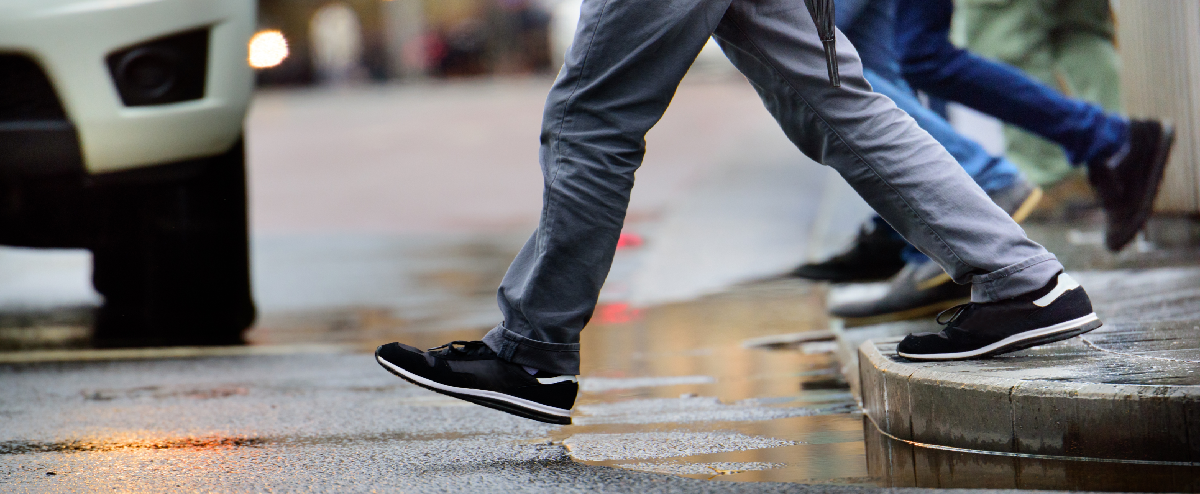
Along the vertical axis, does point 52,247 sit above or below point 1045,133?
below

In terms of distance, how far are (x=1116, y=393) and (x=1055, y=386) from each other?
0.11 m

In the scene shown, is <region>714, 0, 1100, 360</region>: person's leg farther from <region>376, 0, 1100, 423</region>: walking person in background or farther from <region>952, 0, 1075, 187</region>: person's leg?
<region>952, 0, 1075, 187</region>: person's leg

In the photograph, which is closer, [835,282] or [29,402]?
[29,402]

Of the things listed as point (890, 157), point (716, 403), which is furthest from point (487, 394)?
point (890, 157)

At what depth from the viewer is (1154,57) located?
4.95 m

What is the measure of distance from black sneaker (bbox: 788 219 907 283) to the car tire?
1.82 m

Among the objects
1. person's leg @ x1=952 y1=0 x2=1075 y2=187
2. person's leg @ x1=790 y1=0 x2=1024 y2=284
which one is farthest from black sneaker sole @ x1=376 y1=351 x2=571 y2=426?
person's leg @ x1=952 y1=0 x2=1075 y2=187

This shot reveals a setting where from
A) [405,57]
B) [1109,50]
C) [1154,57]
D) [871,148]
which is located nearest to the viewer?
[871,148]

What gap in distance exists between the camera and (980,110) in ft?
13.9

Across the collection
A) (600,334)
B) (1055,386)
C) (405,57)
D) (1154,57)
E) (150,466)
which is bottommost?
(405,57)

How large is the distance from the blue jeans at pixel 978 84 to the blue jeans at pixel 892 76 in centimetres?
27

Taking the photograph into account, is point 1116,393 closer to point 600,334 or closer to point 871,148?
point 871,148

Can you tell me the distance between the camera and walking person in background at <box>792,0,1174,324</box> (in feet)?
13.4

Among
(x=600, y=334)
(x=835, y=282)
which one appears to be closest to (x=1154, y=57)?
(x=835, y=282)
